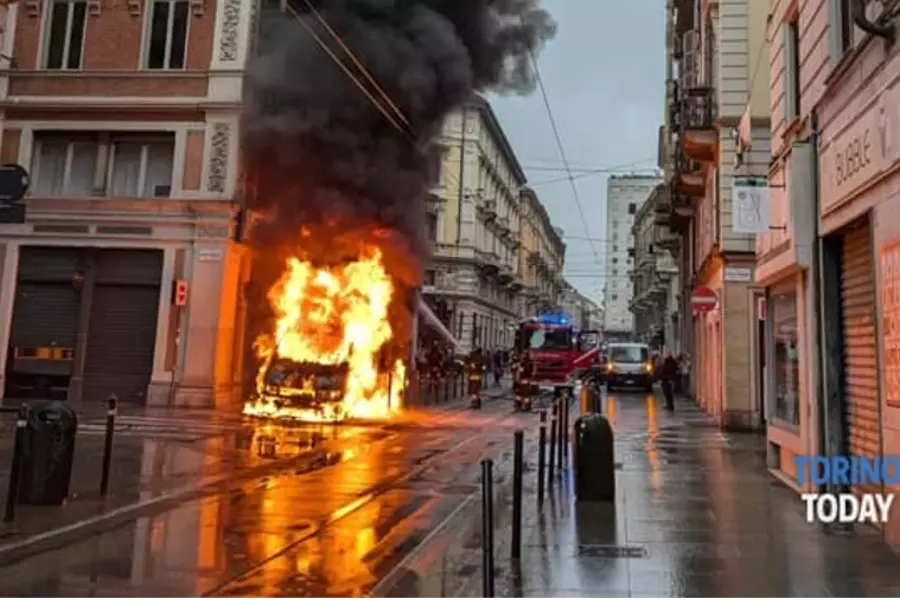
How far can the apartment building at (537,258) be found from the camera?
240 ft

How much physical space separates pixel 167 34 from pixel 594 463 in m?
18.3

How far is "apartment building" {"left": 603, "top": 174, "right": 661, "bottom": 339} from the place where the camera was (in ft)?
331

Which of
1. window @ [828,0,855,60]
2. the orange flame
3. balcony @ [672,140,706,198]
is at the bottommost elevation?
the orange flame

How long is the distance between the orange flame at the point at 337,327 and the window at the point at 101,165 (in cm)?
491

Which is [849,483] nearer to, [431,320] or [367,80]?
[367,80]

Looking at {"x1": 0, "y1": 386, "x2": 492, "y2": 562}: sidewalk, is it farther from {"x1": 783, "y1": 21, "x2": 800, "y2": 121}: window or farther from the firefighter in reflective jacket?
{"x1": 783, "y1": 21, "x2": 800, "y2": 121}: window

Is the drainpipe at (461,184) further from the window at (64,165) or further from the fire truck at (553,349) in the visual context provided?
the window at (64,165)

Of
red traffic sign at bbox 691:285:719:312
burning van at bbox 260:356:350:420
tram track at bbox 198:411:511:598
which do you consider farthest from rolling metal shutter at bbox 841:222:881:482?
burning van at bbox 260:356:350:420

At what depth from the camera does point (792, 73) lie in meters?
9.98

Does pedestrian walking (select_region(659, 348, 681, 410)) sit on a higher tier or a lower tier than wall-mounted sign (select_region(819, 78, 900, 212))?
lower

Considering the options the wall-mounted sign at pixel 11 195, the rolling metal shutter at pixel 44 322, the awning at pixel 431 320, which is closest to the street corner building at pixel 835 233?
the wall-mounted sign at pixel 11 195

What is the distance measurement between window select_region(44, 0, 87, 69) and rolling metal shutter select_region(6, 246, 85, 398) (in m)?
5.03

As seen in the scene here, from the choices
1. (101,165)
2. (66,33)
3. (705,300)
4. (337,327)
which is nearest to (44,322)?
(101,165)

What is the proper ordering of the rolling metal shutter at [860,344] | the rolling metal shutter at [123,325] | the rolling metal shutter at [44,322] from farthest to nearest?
the rolling metal shutter at [44,322] → the rolling metal shutter at [123,325] → the rolling metal shutter at [860,344]
